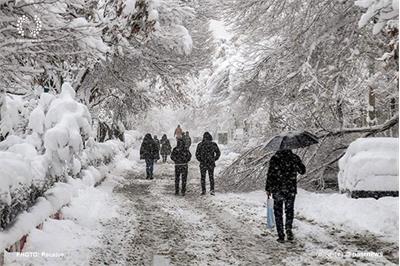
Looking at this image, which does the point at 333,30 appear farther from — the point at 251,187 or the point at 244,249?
the point at 244,249

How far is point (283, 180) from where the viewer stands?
7723 millimetres

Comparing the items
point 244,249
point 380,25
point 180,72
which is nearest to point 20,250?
point 244,249

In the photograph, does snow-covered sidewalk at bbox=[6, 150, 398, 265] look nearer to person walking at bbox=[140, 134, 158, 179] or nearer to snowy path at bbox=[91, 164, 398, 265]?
snowy path at bbox=[91, 164, 398, 265]

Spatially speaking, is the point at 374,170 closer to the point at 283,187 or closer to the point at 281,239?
the point at 283,187

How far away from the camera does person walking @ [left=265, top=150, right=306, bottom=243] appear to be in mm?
7648

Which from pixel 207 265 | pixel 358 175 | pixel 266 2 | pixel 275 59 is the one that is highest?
pixel 266 2

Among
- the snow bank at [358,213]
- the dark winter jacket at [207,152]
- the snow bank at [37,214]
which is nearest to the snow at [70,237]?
the snow bank at [37,214]

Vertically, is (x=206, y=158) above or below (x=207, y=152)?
below

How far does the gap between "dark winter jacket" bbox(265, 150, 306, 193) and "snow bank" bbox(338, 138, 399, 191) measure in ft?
7.34

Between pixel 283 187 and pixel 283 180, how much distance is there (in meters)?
0.12

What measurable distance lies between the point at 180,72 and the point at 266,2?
4562mm

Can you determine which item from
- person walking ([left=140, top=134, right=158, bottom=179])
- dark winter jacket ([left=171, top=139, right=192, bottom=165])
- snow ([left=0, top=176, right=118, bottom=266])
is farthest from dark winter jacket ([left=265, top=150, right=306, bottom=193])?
person walking ([left=140, top=134, right=158, bottom=179])

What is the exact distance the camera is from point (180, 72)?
15.2 m

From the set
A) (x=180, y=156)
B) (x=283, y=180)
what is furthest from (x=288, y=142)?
(x=180, y=156)
